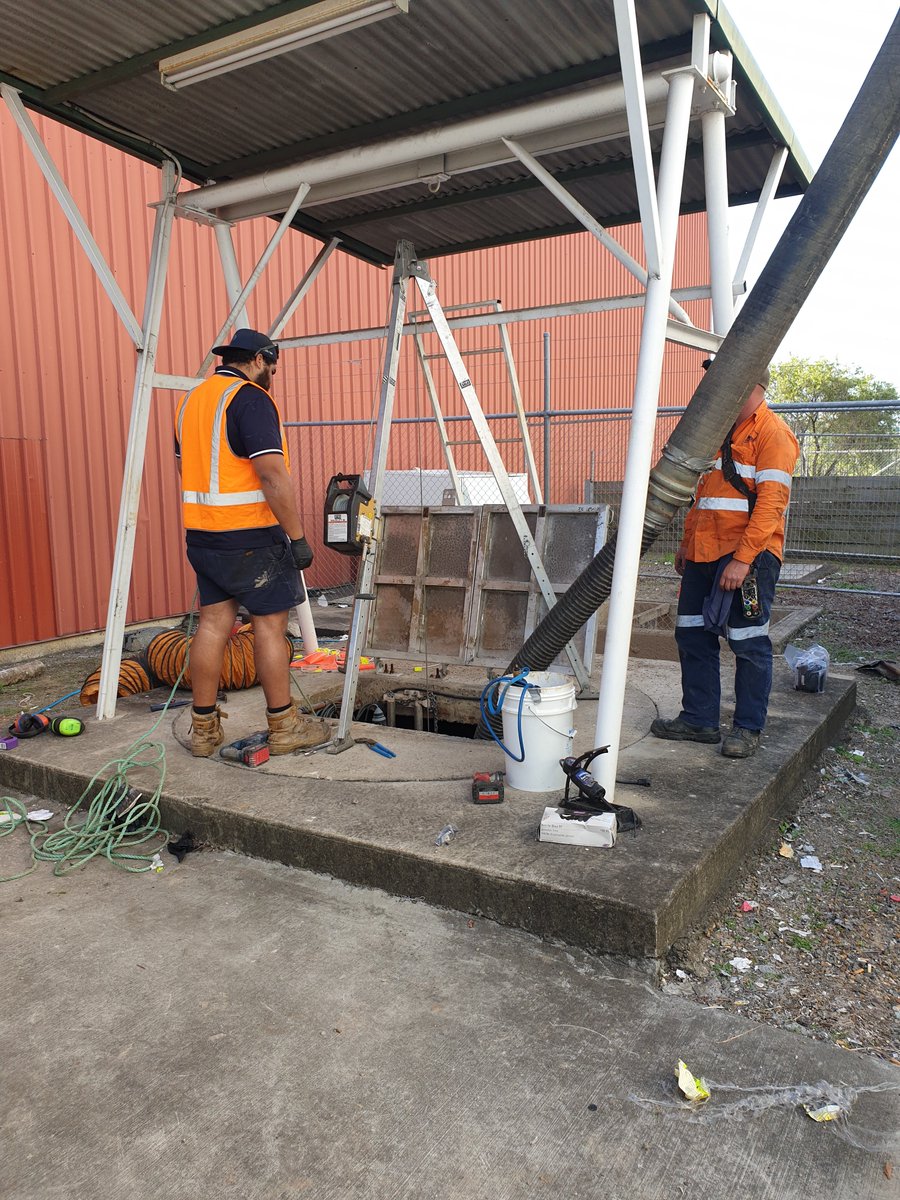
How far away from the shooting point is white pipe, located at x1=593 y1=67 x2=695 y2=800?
3.30 metres

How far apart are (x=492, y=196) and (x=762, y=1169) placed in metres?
5.09

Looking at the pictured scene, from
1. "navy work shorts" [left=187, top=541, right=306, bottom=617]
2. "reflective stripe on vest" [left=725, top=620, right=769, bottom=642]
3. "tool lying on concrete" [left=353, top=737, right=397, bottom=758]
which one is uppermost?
"navy work shorts" [left=187, top=541, right=306, bottom=617]

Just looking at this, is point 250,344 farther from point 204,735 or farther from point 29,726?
point 29,726

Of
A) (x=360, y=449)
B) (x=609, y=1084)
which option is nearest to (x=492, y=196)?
(x=609, y=1084)

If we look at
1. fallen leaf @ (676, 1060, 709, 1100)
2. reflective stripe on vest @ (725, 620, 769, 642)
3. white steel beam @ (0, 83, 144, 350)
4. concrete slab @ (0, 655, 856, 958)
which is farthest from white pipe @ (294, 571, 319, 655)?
fallen leaf @ (676, 1060, 709, 1100)

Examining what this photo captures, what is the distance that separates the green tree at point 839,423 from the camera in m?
12.5

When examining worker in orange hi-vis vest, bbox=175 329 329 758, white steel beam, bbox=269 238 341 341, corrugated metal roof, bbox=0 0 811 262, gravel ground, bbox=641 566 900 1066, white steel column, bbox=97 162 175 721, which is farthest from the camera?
white steel beam, bbox=269 238 341 341

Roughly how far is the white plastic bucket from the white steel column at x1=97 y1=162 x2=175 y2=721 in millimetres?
2620

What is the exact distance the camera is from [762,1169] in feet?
6.46

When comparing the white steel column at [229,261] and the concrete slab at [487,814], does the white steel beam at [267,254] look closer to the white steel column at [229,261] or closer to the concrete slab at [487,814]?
the white steel column at [229,261]

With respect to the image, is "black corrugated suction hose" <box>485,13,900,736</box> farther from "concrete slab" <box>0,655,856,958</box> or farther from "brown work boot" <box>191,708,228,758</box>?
"brown work boot" <box>191,708,228,758</box>

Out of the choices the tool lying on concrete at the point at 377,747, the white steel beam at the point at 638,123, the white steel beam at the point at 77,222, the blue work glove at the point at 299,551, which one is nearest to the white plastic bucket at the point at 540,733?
the tool lying on concrete at the point at 377,747

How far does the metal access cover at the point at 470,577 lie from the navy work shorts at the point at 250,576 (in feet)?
4.05

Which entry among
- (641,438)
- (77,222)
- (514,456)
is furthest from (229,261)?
(514,456)
